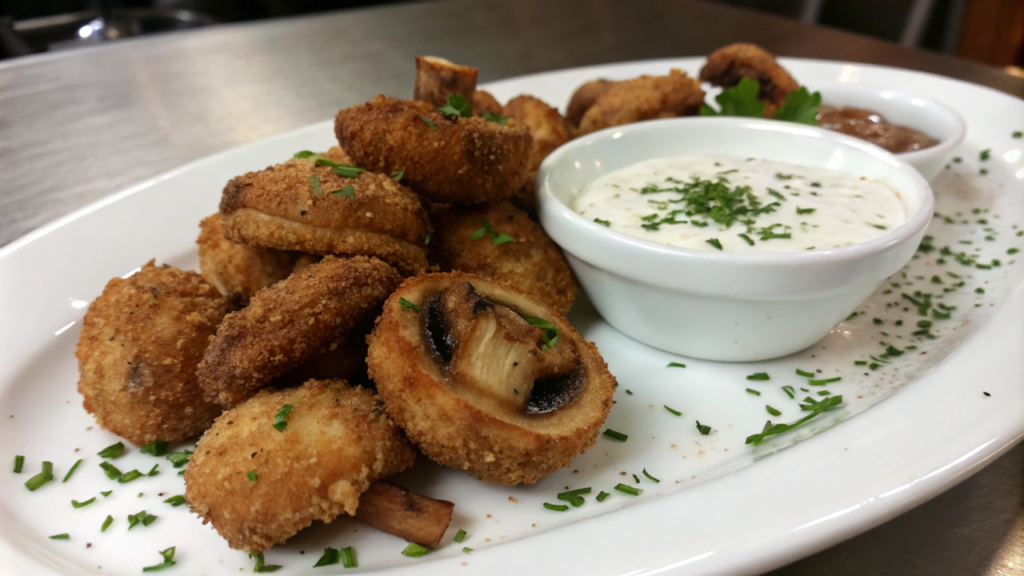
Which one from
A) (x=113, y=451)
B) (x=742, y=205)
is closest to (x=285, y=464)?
(x=113, y=451)

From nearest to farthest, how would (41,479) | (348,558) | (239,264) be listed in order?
1. (348,558)
2. (41,479)
3. (239,264)

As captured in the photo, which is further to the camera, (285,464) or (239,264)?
(239,264)

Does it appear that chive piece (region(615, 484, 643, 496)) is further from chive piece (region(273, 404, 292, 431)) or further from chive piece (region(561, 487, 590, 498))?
chive piece (region(273, 404, 292, 431))

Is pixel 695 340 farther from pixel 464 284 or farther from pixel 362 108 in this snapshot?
pixel 362 108

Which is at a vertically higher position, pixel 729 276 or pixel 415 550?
pixel 729 276

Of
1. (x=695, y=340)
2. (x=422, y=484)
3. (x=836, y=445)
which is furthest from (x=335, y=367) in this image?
(x=836, y=445)

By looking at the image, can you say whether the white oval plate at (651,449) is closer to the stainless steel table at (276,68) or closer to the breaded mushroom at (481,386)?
the breaded mushroom at (481,386)

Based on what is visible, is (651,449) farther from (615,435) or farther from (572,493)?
(572,493)

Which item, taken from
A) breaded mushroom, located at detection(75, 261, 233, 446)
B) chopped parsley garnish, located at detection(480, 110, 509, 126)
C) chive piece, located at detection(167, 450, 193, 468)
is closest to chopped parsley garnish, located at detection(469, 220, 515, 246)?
chopped parsley garnish, located at detection(480, 110, 509, 126)

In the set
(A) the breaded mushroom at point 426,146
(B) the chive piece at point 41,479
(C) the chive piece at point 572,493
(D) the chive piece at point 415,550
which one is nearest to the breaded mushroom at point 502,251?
(A) the breaded mushroom at point 426,146
